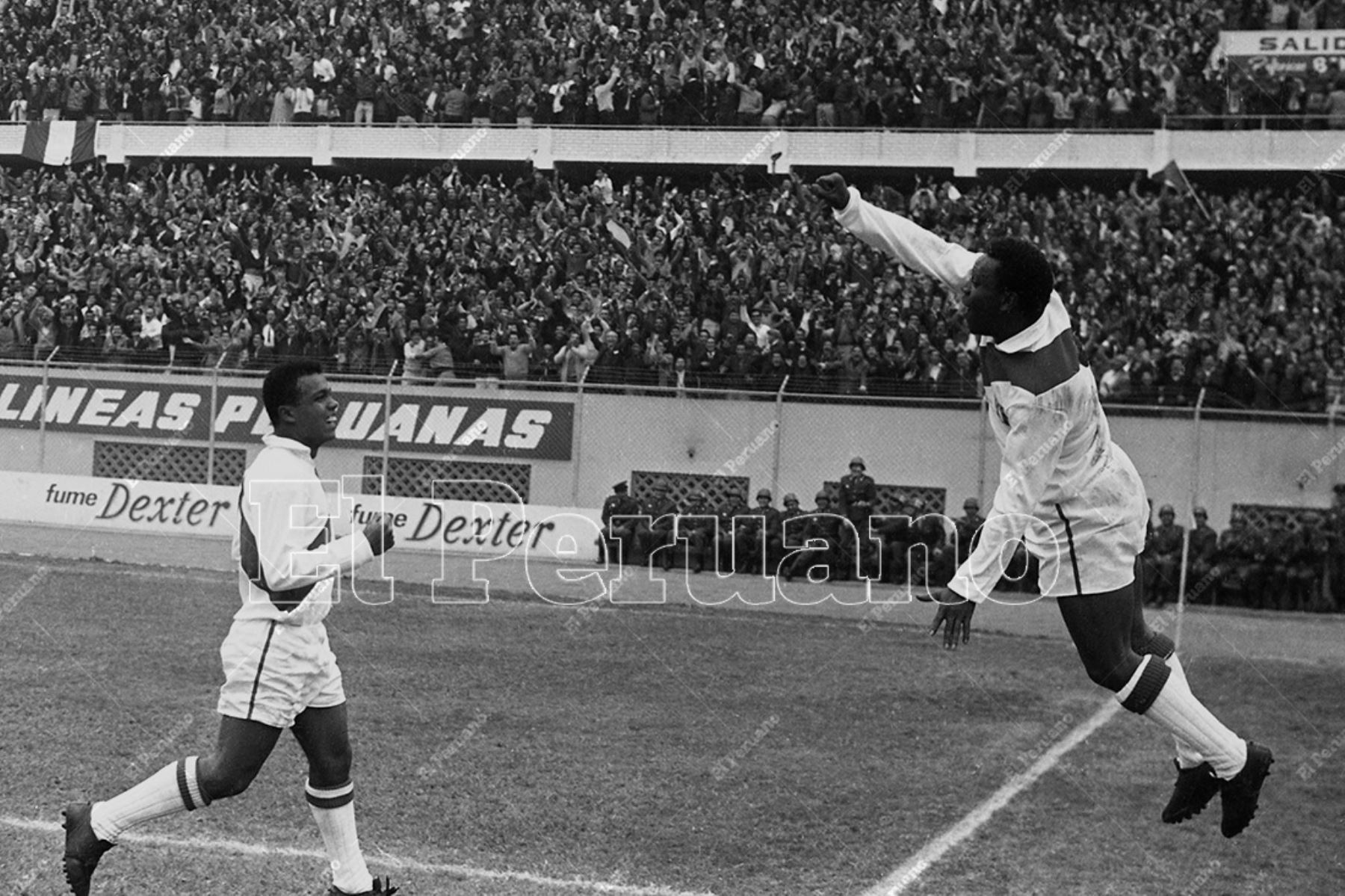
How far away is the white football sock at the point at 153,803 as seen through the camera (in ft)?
20.3

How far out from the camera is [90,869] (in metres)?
6.25

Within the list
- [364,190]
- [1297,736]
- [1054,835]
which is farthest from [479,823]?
[364,190]

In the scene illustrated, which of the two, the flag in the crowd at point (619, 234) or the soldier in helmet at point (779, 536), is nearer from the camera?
the soldier in helmet at point (779, 536)

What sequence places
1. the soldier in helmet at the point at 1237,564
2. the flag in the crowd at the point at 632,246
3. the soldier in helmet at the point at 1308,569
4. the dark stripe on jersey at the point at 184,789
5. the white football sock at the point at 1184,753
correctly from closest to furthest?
the dark stripe on jersey at the point at 184,789 → the white football sock at the point at 1184,753 → the soldier in helmet at the point at 1308,569 → the soldier in helmet at the point at 1237,564 → the flag in the crowd at the point at 632,246

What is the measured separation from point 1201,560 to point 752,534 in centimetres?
594

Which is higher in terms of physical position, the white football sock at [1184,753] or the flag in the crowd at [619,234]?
the flag in the crowd at [619,234]

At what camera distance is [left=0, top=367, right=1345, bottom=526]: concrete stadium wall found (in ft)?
69.3

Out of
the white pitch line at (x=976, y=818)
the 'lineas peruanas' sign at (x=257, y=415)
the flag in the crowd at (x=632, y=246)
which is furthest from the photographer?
the flag in the crowd at (x=632, y=246)

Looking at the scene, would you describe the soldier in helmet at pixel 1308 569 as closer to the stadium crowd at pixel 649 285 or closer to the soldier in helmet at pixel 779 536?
the stadium crowd at pixel 649 285

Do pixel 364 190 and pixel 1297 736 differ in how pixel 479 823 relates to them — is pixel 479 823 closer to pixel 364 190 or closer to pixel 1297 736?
pixel 1297 736

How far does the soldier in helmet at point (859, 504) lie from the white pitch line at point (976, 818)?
9091 millimetres

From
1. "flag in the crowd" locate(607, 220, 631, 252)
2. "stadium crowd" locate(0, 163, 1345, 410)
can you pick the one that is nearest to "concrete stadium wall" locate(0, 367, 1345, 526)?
"stadium crowd" locate(0, 163, 1345, 410)

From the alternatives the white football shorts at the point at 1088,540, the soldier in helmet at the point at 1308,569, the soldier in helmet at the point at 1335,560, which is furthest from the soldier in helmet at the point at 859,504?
the white football shorts at the point at 1088,540

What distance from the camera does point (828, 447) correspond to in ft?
74.9
